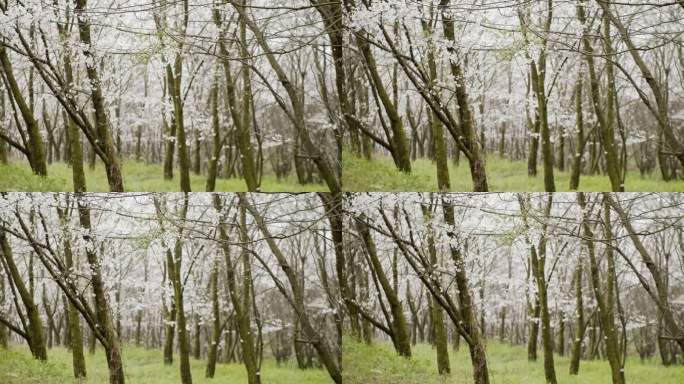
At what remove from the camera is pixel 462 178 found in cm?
390

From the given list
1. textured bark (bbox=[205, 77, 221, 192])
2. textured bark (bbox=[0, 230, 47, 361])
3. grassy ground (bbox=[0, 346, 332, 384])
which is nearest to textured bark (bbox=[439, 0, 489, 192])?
textured bark (bbox=[205, 77, 221, 192])

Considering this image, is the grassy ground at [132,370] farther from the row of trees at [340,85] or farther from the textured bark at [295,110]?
the textured bark at [295,110]

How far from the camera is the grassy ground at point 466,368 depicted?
3816 millimetres

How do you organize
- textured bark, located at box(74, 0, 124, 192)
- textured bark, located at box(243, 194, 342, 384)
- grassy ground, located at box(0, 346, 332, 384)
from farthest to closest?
textured bark, located at box(243, 194, 342, 384)
grassy ground, located at box(0, 346, 332, 384)
textured bark, located at box(74, 0, 124, 192)

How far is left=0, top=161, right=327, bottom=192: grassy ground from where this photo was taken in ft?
12.8

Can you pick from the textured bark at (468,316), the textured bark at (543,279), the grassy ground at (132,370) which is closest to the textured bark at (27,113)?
the grassy ground at (132,370)

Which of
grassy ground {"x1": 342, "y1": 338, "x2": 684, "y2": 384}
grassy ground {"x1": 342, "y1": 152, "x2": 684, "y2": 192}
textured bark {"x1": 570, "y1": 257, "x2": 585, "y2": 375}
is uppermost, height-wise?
grassy ground {"x1": 342, "y1": 152, "x2": 684, "y2": 192}

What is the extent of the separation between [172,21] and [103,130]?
2.34ft

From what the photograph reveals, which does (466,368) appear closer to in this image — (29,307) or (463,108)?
(463,108)

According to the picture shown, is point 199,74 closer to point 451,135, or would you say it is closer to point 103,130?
point 103,130

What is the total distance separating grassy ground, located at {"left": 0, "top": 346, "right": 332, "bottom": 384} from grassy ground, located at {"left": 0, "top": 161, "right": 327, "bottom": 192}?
919 millimetres

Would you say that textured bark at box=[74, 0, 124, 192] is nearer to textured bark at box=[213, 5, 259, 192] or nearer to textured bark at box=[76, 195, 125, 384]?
textured bark at box=[76, 195, 125, 384]

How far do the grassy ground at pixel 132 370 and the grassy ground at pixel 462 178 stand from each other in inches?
44.7

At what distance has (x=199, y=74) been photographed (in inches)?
152
